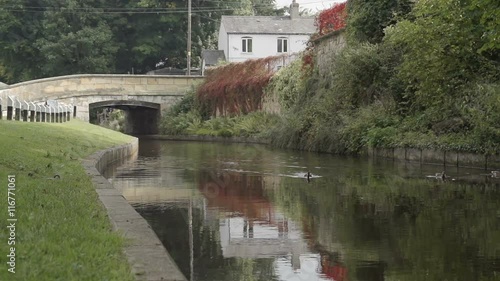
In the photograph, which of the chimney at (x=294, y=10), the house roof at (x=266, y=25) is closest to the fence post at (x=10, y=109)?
the house roof at (x=266, y=25)

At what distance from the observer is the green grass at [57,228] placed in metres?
5.73

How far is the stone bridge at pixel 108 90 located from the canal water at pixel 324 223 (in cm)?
3466

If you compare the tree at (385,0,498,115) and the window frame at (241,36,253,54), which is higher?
the window frame at (241,36,253,54)

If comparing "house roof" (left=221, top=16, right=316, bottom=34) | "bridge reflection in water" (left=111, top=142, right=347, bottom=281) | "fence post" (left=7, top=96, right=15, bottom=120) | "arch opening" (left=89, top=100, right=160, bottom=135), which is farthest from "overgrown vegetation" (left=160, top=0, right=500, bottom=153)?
"house roof" (left=221, top=16, right=316, bottom=34)

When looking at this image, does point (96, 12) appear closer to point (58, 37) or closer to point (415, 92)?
point (58, 37)

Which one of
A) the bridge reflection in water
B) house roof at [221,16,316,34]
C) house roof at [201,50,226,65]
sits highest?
house roof at [221,16,316,34]

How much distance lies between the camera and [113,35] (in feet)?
234

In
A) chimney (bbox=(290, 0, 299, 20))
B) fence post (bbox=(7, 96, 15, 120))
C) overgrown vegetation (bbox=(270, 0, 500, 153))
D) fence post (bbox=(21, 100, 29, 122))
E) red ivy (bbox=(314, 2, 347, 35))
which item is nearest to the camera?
overgrown vegetation (bbox=(270, 0, 500, 153))

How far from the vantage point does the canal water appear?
24.4 feet

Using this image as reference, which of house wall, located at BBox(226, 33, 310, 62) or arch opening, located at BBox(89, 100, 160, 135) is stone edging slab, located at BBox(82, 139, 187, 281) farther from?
house wall, located at BBox(226, 33, 310, 62)

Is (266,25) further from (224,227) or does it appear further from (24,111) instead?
(224,227)

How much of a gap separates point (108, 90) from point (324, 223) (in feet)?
151

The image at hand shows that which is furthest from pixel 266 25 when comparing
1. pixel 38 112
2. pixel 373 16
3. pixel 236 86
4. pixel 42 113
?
pixel 373 16

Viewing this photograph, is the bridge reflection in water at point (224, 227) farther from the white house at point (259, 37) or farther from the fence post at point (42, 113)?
the white house at point (259, 37)
